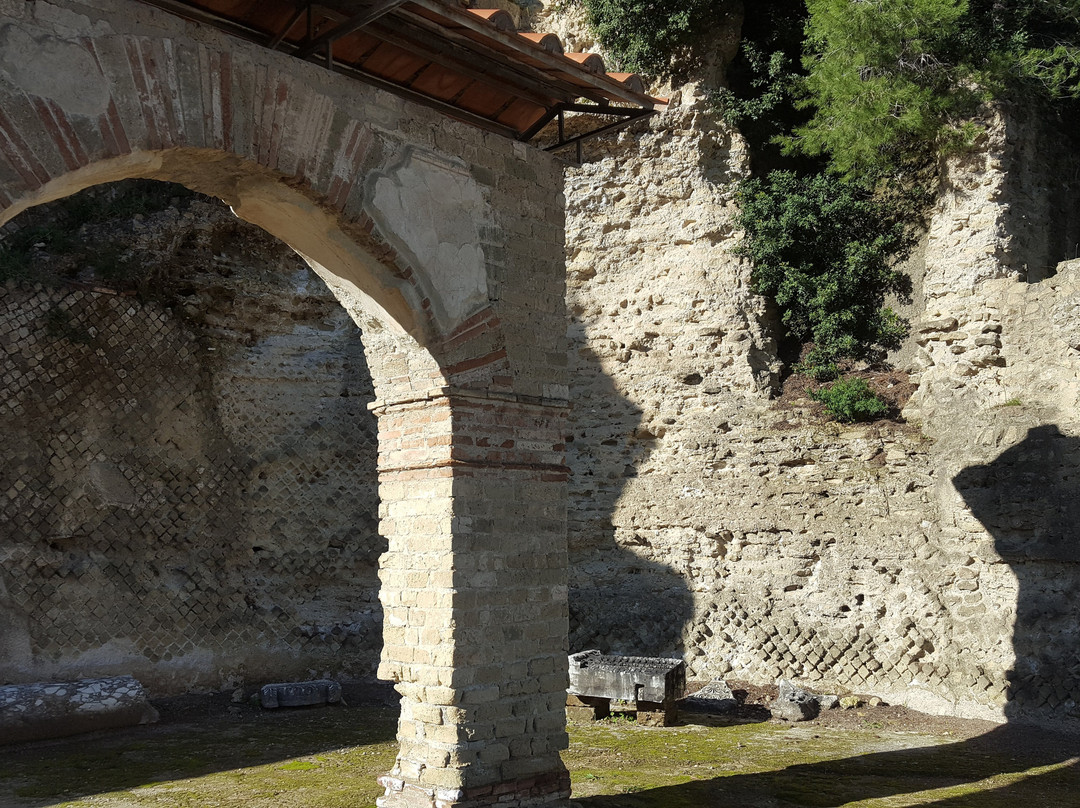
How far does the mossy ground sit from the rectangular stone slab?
56 cm

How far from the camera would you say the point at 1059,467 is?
350 inches

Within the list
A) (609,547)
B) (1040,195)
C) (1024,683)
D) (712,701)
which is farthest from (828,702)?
(1040,195)

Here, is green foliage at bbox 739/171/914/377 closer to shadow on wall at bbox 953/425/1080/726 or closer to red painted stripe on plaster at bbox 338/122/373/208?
shadow on wall at bbox 953/425/1080/726

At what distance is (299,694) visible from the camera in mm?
10297

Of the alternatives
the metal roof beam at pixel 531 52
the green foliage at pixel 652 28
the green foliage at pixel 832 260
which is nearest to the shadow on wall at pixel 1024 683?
the green foliage at pixel 832 260

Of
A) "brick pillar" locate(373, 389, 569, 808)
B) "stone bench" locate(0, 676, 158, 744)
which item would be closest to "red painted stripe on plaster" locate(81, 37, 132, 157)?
"brick pillar" locate(373, 389, 569, 808)

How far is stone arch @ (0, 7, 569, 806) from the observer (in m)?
4.90

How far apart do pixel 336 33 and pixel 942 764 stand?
708cm

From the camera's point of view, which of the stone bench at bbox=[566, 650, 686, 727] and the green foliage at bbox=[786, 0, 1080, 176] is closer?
the stone bench at bbox=[566, 650, 686, 727]

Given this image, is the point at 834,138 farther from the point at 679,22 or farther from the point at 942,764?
the point at 942,764

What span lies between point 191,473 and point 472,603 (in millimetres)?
6935

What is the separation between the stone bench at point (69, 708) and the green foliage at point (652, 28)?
9.85 meters

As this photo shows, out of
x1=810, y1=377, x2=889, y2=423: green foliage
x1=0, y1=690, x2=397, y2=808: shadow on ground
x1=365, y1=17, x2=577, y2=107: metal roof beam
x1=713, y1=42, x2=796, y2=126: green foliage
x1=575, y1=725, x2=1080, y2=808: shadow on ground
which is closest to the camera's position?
x1=365, y1=17, x2=577, y2=107: metal roof beam

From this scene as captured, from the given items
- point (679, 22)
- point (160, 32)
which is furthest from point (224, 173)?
point (679, 22)
